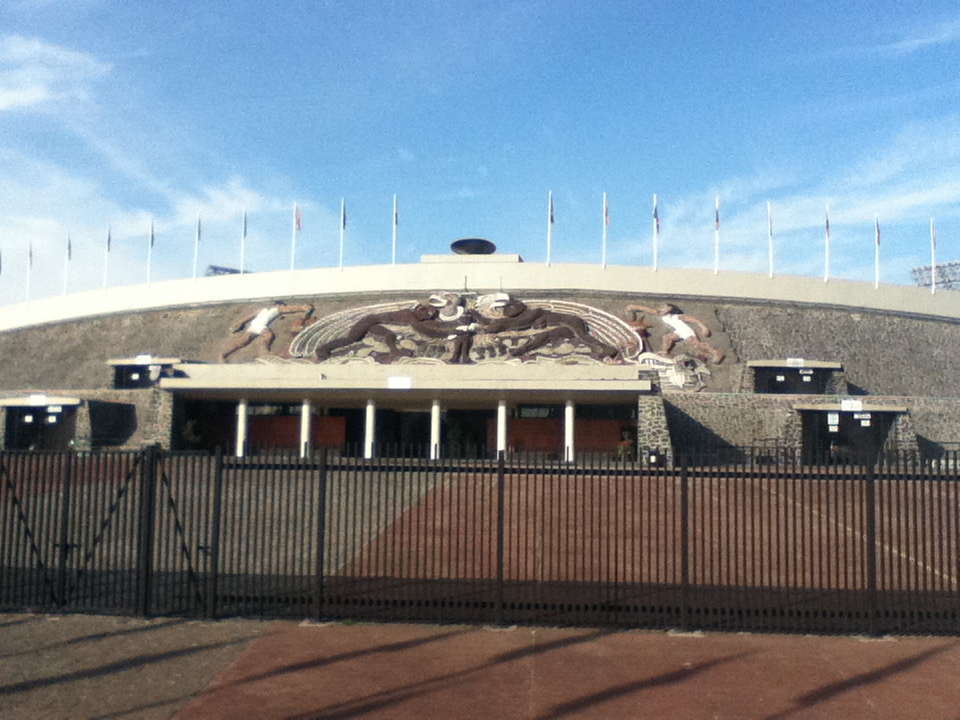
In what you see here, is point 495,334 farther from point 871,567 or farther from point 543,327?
point 871,567

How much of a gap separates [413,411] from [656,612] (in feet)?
91.7

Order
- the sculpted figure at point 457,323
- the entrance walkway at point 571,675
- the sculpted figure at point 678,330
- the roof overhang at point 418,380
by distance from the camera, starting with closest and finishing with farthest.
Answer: the entrance walkway at point 571,675
the roof overhang at point 418,380
the sculpted figure at point 457,323
the sculpted figure at point 678,330

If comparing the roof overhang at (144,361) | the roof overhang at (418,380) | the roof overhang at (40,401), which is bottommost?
the roof overhang at (40,401)

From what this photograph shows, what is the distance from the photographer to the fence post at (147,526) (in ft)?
28.5

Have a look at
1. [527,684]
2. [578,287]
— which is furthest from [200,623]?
[578,287]

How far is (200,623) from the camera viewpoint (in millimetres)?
8484

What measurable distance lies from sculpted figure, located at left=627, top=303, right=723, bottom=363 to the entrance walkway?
3148 centimetres

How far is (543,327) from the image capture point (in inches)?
1581

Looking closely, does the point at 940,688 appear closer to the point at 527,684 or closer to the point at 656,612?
the point at 656,612

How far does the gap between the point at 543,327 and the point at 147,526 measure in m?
32.3

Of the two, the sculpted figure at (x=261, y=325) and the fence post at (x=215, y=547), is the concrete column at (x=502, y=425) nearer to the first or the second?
the sculpted figure at (x=261, y=325)

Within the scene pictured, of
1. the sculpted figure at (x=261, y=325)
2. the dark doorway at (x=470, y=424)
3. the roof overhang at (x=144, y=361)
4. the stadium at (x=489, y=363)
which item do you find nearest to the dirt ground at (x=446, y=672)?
the stadium at (x=489, y=363)

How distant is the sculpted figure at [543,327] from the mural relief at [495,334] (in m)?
0.05

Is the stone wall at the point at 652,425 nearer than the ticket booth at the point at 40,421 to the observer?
Yes
